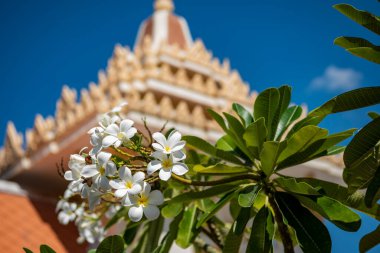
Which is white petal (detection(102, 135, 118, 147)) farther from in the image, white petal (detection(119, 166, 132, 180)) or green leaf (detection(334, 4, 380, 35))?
green leaf (detection(334, 4, 380, 35))

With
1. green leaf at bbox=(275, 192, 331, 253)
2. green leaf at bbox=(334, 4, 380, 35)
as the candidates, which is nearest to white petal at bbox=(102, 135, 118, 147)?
green leaf at bbox=(275, 192, 331, 253)

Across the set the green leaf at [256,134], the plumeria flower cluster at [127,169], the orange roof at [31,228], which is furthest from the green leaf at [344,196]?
the orange roof at [31,228]

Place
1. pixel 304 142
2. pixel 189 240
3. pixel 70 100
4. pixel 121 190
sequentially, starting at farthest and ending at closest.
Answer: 1. pixel 70 100
2. pixel 189 240
3. pixel 304 142
4. pixel 121 190

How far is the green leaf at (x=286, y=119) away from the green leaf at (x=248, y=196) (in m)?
0.25

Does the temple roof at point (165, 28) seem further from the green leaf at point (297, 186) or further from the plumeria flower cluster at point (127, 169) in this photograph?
the plumeria flower cluster at point (127, 169)

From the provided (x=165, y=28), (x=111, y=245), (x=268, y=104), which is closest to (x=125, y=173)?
(x=111, y=245)

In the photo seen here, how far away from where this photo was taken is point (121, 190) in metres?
1.46

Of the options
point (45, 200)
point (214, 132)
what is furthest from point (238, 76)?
point (45, 200)

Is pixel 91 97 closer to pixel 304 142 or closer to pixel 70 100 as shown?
pixel 70 100

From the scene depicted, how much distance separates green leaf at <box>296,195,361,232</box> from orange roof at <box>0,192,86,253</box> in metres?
3.72

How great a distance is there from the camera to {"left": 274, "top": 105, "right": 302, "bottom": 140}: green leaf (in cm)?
205

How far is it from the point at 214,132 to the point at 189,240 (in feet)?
11.1

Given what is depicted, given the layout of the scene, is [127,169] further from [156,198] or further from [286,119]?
[286,119]

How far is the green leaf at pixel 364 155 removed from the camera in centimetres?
175
